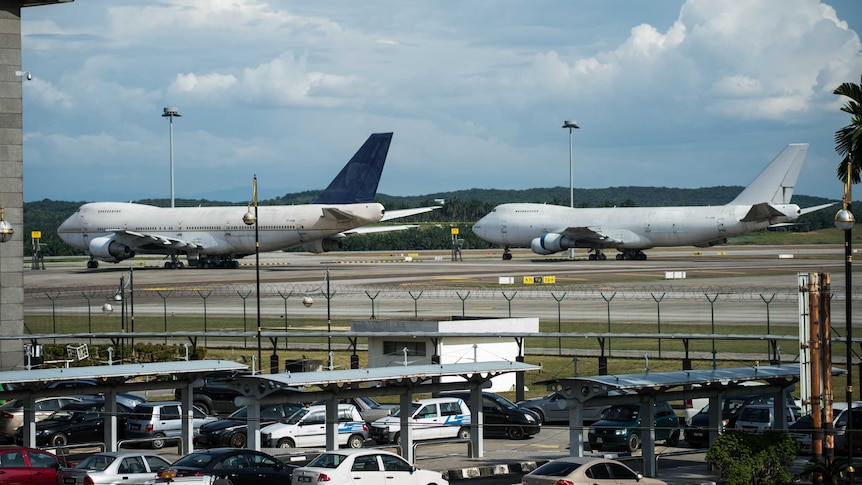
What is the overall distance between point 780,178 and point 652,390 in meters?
75.8

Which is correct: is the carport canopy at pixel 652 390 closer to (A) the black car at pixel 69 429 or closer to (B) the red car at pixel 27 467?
(B) the red car at pixel 27 467

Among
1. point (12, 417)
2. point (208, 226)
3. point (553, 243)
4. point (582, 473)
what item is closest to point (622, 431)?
point (582, 473)

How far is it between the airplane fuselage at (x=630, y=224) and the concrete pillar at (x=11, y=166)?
68471 mm

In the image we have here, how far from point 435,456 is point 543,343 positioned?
21037 mm

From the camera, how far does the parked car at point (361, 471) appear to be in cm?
1991

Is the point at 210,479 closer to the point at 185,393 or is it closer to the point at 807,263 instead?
the point at 185,393

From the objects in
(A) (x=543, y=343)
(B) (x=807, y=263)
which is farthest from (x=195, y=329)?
(B) (x=807, y=263)

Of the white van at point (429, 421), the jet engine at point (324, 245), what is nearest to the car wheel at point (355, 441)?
the white van at point (429, 421)

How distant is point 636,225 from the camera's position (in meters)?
100

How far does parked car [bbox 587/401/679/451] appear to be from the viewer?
1064 inches

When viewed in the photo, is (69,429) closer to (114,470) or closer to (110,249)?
(114,470)

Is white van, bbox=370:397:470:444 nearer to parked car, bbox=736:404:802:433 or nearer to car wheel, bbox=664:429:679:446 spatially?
car wheel, bbox=664:429:679:446

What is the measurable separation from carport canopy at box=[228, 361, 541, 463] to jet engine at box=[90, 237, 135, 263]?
68797mm

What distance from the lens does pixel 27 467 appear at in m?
21.6
